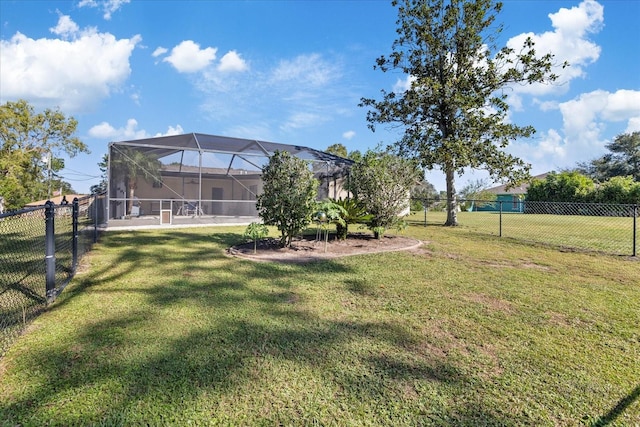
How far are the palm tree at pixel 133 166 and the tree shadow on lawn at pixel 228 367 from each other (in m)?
9.79

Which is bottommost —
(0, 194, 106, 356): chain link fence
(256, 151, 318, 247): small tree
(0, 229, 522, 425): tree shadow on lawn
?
(0, 229, 522, 425): tree shadow on lawn

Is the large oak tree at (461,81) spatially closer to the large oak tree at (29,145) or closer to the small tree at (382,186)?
the small tree at (382,186)

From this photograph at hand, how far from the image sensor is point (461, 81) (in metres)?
13.2

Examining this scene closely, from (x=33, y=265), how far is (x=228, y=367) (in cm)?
534

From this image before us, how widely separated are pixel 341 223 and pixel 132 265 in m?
4.57

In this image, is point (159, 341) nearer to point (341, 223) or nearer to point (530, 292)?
point (530, 292)

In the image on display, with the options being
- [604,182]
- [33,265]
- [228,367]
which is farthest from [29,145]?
[604,182]

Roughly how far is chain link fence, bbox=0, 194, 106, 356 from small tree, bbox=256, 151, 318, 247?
3.27 m

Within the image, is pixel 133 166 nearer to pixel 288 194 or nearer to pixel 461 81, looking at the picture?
pixel 288 194

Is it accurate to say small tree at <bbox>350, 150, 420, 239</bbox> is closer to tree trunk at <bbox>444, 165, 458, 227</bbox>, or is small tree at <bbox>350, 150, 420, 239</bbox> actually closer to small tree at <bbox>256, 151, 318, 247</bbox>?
small tree at <bbox>256, 151, 318, 247</bbox>

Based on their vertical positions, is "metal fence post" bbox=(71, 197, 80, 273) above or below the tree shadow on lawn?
above

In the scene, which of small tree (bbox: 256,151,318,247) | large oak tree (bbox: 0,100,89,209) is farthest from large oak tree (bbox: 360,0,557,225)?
large oak tree (bbox: 0,100,89,209)

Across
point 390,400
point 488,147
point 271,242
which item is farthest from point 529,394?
point 488,147

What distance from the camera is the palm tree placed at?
39.8 feet
